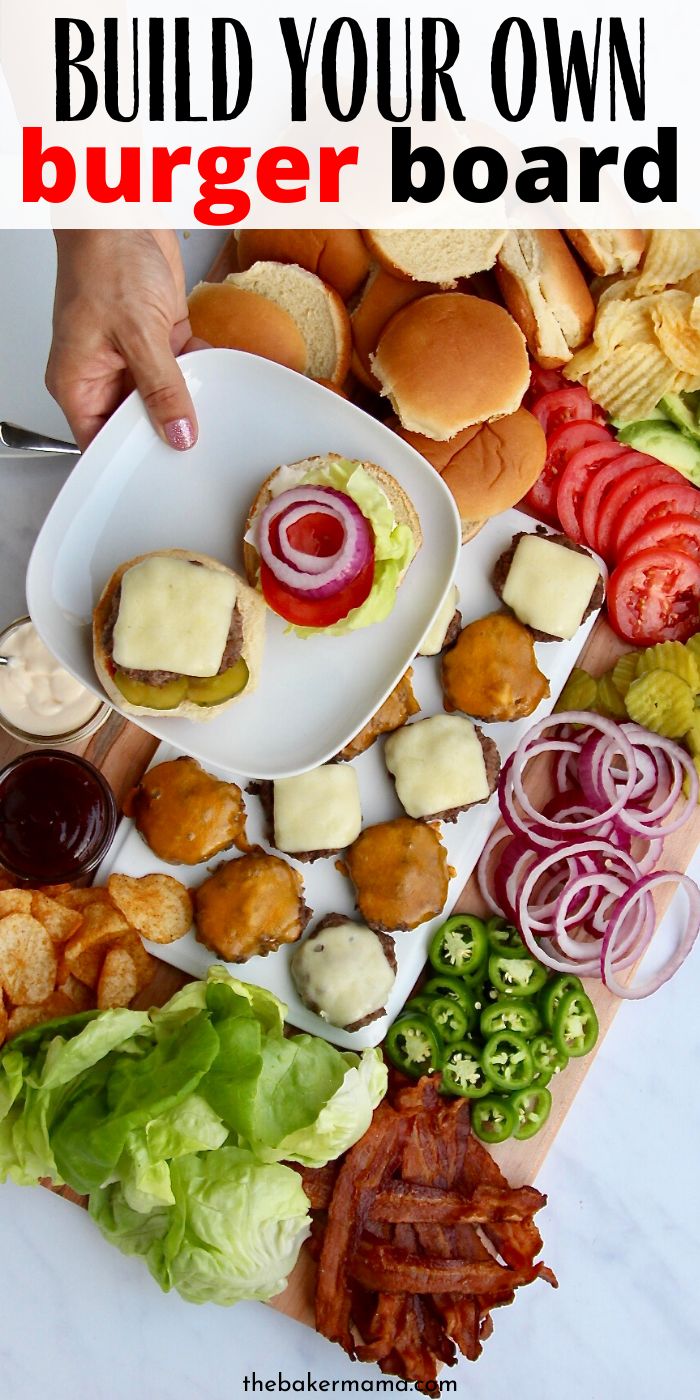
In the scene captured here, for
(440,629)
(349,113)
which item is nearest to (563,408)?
(440,629)

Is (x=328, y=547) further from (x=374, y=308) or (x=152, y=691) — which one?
(x=374, y=308)

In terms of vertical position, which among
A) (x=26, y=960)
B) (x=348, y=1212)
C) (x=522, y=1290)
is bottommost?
(x=522, y=1290)

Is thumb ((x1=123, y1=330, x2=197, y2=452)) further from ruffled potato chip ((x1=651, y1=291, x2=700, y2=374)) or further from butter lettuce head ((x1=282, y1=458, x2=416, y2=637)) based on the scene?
ruffled potato chip ((x1=651, y1=291, x2=700, y2=374))

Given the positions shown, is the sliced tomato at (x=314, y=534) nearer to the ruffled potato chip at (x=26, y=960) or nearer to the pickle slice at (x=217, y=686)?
the pickle slice at (x=217, y=686)

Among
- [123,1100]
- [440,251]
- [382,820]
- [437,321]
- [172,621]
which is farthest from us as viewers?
[382,820]

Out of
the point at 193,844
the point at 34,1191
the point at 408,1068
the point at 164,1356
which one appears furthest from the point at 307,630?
the point at 164,1356

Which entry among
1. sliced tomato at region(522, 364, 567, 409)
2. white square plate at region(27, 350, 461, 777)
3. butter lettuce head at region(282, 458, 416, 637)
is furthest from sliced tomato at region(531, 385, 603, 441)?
butter lettuce head at region(282, 458, 416, 637)
